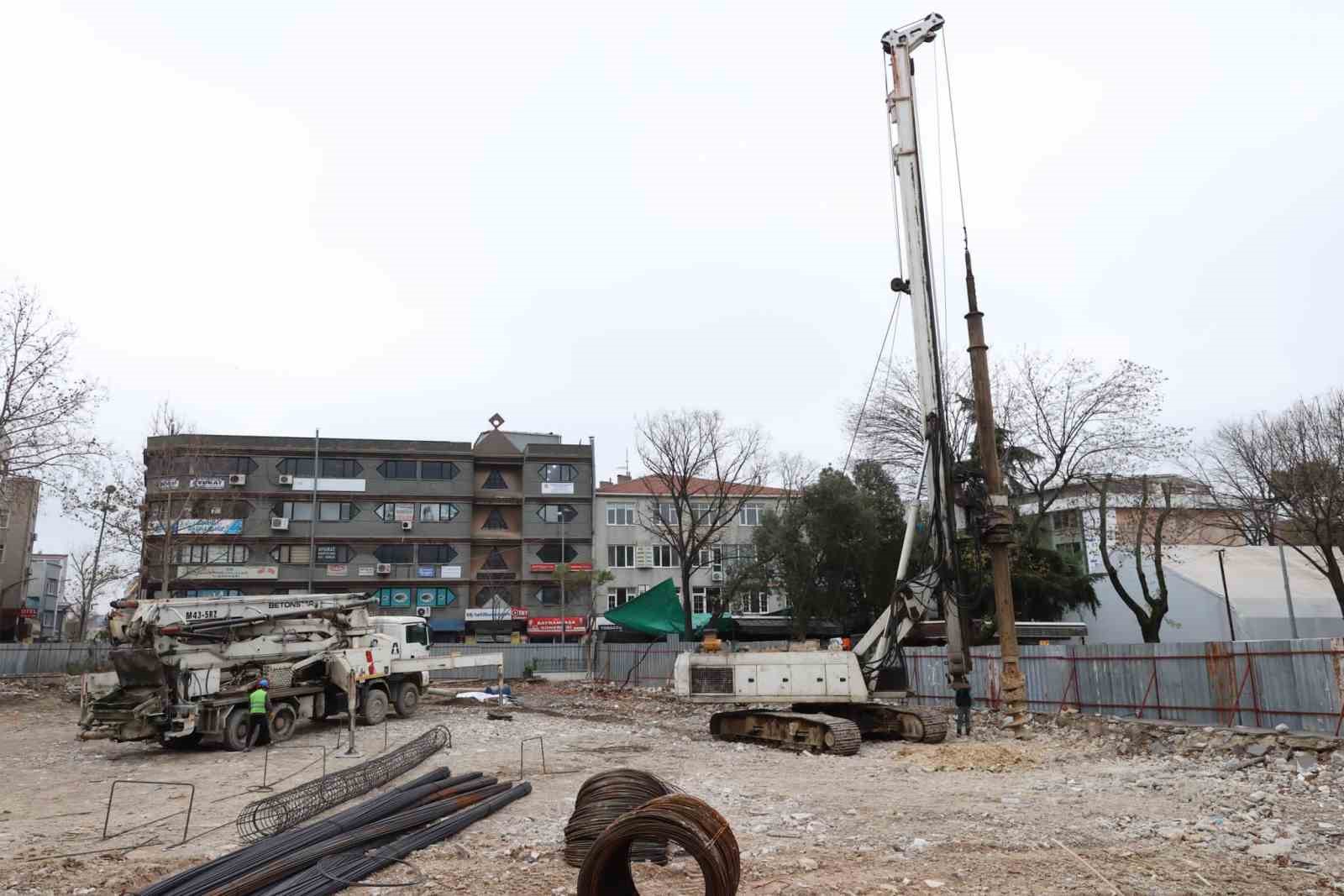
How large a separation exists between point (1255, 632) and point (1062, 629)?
27.1 ft

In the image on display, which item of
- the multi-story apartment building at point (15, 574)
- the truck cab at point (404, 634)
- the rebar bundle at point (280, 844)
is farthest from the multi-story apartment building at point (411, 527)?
the rebar bundle at point (280, 844)

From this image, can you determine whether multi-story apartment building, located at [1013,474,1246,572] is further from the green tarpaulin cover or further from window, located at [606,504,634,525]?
window, located at [606,504,634,525]

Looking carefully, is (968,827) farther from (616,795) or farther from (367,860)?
(367,860)

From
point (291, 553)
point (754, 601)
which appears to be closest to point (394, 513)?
point (291, 553)

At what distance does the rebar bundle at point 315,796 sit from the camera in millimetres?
10273

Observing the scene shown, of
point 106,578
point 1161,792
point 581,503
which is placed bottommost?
point 1161,792

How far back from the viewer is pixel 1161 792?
12258 millimetres

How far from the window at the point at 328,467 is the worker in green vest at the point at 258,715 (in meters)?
38.9

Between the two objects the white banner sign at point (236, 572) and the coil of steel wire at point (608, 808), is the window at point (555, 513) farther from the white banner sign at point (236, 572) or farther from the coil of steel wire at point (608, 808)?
the coil of steel wire at point (608, 808)

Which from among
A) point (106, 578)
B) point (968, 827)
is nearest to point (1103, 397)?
point (968, 827)

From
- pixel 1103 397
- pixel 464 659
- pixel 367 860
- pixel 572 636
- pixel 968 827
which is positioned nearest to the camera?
pixel 367 860

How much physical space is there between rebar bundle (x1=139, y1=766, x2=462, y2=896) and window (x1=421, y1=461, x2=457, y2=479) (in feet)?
157

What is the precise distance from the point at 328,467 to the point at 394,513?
4798mm

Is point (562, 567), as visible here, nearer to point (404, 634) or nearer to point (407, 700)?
point (404, 634)
